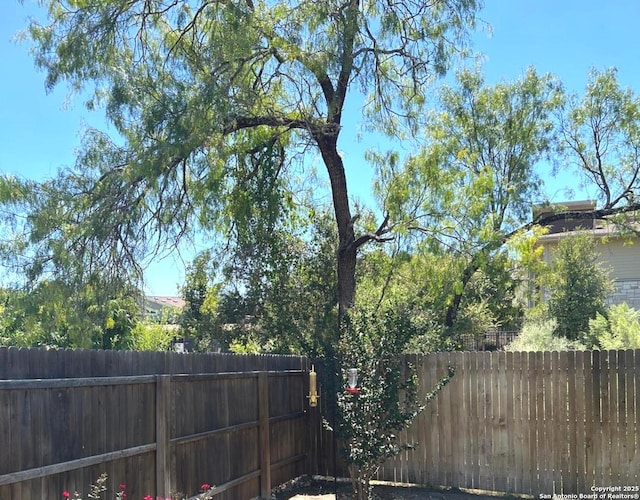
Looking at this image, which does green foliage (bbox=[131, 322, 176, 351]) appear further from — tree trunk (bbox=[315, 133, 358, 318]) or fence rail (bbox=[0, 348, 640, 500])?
fence rail (bbox=[0, 348, 640, 500])

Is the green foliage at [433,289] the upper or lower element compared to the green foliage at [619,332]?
upper

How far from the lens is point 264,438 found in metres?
7.31

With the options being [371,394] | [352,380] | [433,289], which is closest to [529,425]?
[371,394]

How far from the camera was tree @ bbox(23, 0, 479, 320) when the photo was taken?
7.86 meters

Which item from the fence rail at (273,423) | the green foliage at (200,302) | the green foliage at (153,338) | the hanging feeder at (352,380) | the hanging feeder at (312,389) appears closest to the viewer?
the fence rail at (273,423)

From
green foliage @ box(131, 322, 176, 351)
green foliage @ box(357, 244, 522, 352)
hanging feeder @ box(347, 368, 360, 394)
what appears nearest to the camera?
hanging feeder @ box(347, 368, 360, 394)

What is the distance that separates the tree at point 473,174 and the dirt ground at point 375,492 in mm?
3199

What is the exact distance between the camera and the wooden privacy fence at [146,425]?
159 inches

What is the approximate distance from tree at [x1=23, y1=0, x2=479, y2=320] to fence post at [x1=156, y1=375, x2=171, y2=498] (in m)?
2.99

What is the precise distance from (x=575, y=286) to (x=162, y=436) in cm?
1147

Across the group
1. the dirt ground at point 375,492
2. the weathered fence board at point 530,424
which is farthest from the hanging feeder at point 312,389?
the weathered fence board at point 530,424

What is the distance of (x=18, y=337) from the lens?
11.6 meters

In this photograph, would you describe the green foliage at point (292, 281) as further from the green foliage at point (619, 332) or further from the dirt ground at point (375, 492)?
the green foliage at point (619, 332)

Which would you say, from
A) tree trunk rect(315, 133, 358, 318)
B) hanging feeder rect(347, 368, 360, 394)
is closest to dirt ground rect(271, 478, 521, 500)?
hanging feeder rect(347, 368, 360, 394)
